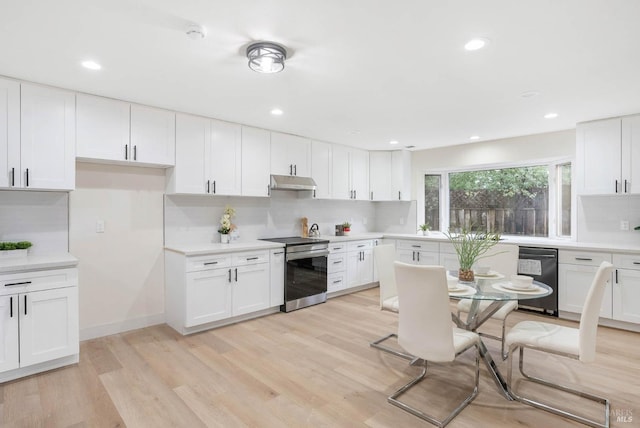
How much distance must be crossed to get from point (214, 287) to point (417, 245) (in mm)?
3227

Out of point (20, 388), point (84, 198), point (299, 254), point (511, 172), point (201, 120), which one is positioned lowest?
point (20, 388)

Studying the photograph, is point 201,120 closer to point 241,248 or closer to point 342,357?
point 241,248

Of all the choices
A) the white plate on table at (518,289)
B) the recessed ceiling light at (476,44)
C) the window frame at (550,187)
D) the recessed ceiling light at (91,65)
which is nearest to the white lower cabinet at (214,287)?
the recessed ceiling light at (91,65)

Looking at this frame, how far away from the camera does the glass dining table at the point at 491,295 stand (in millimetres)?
2402

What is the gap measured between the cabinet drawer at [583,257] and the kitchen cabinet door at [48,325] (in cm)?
518

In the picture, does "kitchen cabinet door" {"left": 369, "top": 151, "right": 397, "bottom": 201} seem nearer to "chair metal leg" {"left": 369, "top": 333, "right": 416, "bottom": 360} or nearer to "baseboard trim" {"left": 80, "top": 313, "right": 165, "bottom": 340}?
"chair metal leg" {"left": 369, "top": 333, "right": 416, "bottom": 360}

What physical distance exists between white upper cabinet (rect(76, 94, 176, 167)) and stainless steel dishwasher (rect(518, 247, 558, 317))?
4.45m

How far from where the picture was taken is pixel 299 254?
180 inches

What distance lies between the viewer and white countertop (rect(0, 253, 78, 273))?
2635mm

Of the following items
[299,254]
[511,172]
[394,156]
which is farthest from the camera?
[394,156]

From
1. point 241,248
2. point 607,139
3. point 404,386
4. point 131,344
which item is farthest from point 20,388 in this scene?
point 607,139

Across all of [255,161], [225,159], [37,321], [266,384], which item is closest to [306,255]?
[255,161]

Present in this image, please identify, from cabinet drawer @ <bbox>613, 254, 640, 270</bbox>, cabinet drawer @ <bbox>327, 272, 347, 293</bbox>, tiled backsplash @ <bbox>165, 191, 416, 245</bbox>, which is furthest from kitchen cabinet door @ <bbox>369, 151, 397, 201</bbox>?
cabinet drawer @ <bbox>613, 254, 640, 270</bbox>

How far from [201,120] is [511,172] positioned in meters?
4.64
